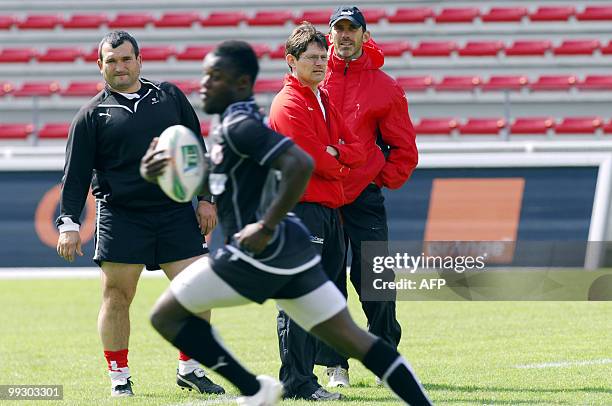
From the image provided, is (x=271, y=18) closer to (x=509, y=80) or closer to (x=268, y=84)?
(x=268, y=84)

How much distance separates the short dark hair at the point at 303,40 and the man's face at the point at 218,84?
5.64 feet

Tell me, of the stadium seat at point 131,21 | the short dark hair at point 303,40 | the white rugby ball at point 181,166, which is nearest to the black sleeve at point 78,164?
the short dark hair at point 303,40

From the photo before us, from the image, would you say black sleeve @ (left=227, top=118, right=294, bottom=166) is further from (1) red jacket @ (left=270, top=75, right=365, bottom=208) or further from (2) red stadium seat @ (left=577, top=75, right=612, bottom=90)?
(2) red stadium seat @ (left=577, top=75, right=612, bottom=90)

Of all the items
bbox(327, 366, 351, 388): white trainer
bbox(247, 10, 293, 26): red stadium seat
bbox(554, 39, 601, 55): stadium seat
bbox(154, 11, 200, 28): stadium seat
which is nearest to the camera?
bbox(327, 366, 351, 388): white trainer

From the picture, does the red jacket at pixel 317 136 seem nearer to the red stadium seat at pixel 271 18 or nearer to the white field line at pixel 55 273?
the white field line at pixel 55 273

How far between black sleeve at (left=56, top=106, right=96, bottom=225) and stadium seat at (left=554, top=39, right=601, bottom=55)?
14.2 metres

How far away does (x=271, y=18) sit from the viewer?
2128cm

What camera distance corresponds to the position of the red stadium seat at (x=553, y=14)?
20.2 m

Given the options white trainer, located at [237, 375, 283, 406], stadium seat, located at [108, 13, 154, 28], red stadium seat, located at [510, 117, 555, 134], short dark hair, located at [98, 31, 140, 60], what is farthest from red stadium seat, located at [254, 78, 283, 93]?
white trainer, located at [237, 375, 283, 406]

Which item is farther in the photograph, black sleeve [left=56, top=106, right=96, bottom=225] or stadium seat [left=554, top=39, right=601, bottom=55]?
stadium seat [left=554, top=39, right=601, bottom=55]

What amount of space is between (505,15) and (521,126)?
3.38 meters

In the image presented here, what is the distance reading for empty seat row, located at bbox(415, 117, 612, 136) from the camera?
1778cm

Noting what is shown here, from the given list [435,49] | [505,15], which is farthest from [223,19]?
[505,15]

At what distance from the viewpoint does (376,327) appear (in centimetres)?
707
